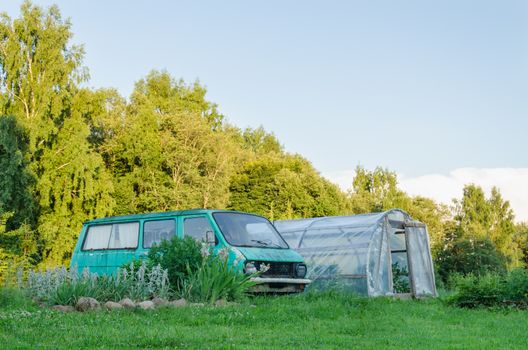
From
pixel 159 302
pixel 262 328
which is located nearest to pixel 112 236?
pixel 159 302

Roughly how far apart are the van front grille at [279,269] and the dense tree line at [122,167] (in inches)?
358

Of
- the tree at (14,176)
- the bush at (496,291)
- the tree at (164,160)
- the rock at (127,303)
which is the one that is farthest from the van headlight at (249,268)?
the tree at (164,160)

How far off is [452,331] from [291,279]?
4657 mm

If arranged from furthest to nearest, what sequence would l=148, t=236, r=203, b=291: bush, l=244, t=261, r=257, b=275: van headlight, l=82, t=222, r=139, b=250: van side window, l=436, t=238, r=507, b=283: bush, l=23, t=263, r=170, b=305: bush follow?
l=436, t=238, r=507, b=283: bush → l=82, t=222, r=139, b=250: van side window → l=244, t=261, r=257, b=275: van headlight → l=148, t=236, r=203, b=291: bush → l=23, t=263, r=170, b=305: bush

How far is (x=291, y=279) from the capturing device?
1280 centimetres

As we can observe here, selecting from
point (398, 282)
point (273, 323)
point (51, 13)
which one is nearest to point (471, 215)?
point (51, 13)

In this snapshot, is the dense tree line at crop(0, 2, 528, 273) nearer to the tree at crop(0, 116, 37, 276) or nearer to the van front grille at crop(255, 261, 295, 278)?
the tree at crop(0, 116, 37, 276)

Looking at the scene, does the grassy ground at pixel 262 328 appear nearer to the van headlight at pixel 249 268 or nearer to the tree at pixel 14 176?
the van headlight at pixel 249 268

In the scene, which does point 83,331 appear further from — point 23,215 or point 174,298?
point 23,215

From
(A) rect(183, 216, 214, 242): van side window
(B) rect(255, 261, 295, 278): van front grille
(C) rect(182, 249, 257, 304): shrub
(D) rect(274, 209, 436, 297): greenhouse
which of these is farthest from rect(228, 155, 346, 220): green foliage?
(C) rect(182, 249, 257, 304): shrub

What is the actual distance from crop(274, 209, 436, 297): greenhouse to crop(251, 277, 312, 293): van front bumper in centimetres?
271

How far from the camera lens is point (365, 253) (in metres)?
15.9

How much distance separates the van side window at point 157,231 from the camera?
1366 cm

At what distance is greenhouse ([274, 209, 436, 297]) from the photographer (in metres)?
15.9
